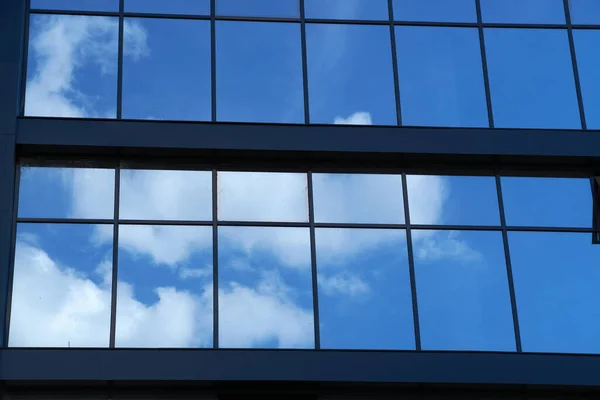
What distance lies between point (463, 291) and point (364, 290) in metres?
1.80

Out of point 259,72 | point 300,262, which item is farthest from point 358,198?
point 259,72

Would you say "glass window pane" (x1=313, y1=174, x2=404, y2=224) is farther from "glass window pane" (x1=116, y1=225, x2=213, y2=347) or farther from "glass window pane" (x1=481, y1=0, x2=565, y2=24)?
"glass window pane" (x1=481, y1=0, x2=565, y2=24)

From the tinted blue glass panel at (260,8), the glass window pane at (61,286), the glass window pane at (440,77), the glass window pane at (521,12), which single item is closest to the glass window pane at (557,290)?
the glass window pane at (440,77)

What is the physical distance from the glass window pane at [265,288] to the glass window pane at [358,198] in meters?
0.71

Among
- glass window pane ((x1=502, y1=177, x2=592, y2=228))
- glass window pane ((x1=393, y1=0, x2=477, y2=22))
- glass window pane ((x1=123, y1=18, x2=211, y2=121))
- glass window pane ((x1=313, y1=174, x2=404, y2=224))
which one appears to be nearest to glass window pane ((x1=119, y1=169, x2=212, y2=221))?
glass window pane ((x1=123, y1=18, x2=211, y2=121))

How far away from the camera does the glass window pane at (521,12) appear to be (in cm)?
2155

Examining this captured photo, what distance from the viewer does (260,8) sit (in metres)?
21.3

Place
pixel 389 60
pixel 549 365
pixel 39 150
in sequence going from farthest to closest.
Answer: pixel 389 60 < pixel 39 150 < pixel 549 365

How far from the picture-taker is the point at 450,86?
2089cm

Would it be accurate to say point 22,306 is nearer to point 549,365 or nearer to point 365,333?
point 365,333

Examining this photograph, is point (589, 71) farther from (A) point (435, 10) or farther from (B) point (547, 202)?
(A) point (435, 10)

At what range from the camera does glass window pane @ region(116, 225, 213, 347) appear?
18.5m

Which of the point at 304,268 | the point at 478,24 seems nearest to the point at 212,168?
the point at 304,268

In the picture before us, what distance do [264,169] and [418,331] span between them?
4234 millimetres
